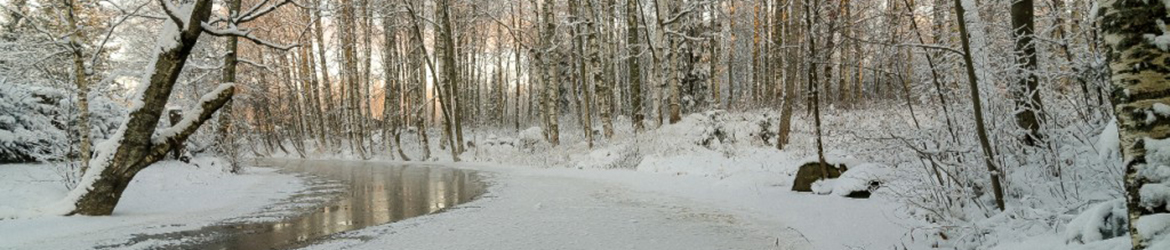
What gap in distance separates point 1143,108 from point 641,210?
510 cm

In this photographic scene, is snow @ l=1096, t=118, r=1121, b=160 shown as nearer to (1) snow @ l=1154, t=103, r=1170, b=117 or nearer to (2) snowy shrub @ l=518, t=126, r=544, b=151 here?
(1) snow @ l=1154, t=103, r=1170, b=117

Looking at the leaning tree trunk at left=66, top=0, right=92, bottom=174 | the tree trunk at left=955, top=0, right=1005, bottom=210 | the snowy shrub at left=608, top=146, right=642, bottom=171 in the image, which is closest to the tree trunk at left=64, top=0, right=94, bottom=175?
the leaning tree trunk at left=66, top=0, right=92, bottom=174

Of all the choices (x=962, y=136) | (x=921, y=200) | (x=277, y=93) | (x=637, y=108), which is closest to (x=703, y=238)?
(x=921, y=200)

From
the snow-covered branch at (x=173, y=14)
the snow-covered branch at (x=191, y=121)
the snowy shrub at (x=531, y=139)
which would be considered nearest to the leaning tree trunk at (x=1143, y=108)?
the snow-covered branch at (x=173, y=14)

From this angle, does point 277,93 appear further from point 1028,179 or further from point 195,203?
point 1028,179

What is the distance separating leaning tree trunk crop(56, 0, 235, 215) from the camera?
6.72 meters

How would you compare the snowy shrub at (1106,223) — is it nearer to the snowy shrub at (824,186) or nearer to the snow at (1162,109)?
the snow at (1162,109)

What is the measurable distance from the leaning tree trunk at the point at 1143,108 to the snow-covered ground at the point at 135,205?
7.14m

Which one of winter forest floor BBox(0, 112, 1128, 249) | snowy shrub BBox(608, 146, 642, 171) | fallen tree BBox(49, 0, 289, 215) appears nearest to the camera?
winter forest floor BBox(0, 112, 1128, 249)

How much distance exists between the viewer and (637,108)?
16.6 metres

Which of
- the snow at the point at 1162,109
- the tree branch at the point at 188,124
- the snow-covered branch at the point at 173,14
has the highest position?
the snow-covered branch at the point at 173,14

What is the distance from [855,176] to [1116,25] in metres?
4.82

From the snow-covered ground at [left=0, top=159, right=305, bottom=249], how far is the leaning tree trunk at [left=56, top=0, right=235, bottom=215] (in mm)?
278

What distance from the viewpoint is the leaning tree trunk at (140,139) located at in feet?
22.1
